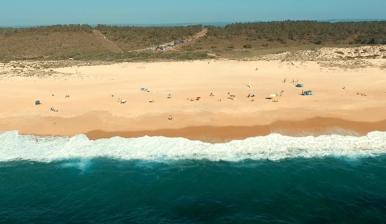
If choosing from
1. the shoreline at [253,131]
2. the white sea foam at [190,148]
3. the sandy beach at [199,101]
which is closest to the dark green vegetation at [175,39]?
the sandy beach at [199,101]

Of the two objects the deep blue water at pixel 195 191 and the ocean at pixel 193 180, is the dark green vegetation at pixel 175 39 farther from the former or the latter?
the deep blue water at pixel 195 191

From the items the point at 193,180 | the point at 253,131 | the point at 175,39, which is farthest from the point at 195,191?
the point at 175,39

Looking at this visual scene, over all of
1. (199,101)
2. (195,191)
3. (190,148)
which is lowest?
(195,191)

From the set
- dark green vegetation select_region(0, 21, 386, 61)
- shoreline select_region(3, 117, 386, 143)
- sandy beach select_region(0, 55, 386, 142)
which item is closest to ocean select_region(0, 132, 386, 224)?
shoreline select_region(3, 117, 386, 143)

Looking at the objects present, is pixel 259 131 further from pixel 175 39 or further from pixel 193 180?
pixel 175 39

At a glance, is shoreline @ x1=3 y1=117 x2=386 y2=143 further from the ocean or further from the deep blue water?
the deep blue water
